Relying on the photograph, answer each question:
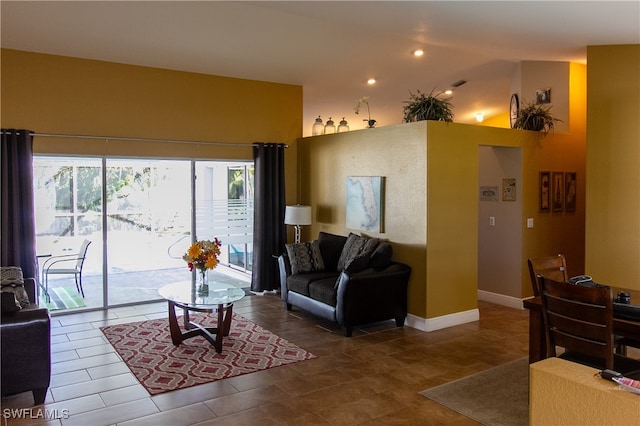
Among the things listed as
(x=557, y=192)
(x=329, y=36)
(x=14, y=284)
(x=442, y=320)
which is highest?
(x=329, y=36)

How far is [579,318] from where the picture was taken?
9.57 feet

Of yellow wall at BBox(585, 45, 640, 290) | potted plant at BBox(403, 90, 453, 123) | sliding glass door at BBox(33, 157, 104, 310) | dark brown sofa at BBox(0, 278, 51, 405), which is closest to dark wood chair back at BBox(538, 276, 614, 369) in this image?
yellow wall at BBox(585, 45, 640, 290)

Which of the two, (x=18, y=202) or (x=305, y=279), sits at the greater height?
(x=18, y=202)

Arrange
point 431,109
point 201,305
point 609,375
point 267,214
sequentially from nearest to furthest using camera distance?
point 609,375 → point 201,305 → point 431,109 → point 267,214

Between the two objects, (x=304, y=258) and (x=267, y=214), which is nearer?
(x=304, y=258)

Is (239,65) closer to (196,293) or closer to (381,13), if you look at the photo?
(381,13)

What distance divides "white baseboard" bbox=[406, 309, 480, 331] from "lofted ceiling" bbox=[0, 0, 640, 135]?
3118 millimetres

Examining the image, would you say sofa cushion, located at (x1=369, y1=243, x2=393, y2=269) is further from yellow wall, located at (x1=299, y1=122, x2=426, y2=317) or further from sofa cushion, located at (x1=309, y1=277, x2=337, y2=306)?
sofa cushion, located at (x1=309, y1=277, x2=337, y2=306)

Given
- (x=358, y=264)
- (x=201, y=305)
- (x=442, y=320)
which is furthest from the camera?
(x=442, y=320)

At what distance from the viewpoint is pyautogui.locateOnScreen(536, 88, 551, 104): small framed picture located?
6.69m

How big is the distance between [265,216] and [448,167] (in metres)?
2.94

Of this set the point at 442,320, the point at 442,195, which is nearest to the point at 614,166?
the point at 442,195

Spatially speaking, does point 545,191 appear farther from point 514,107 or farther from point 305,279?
point 305,279

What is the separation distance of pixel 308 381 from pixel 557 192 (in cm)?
453
